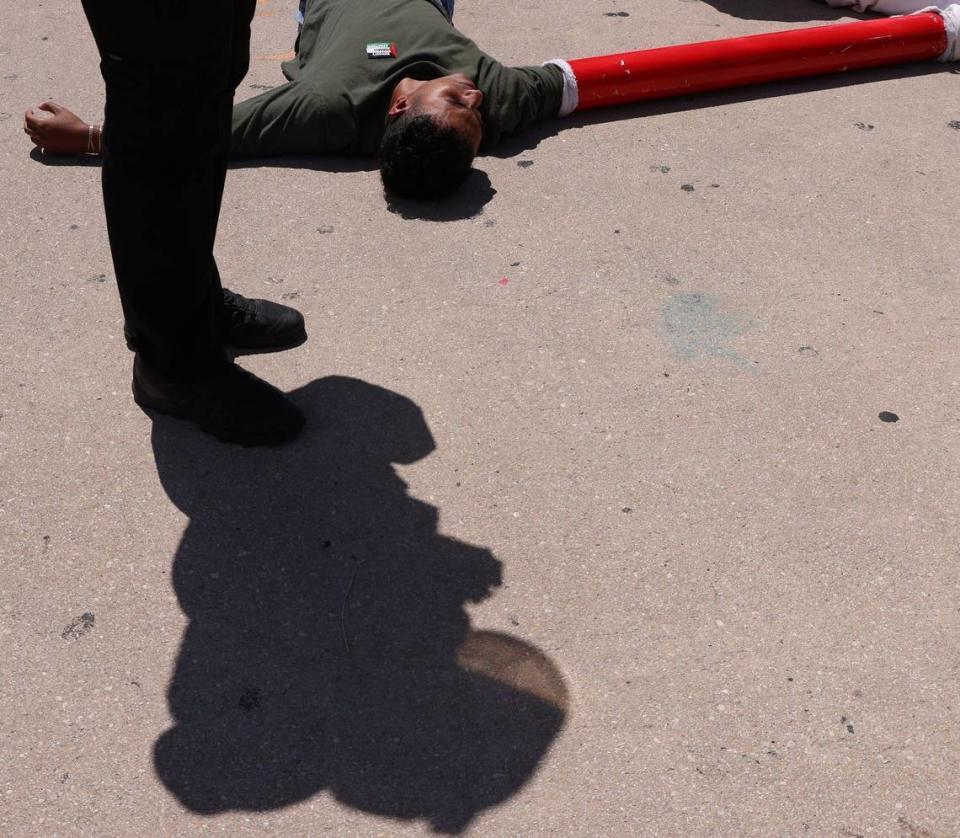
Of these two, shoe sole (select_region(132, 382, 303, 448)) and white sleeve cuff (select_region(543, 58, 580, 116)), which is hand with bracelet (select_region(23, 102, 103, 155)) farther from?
white sleeve cuff (select_region(543, 58, 580, 116))

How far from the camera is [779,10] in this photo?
459 cm

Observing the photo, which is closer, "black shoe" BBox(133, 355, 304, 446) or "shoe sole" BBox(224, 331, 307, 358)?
"black shoe" BBox(133, 355, 304, 446)

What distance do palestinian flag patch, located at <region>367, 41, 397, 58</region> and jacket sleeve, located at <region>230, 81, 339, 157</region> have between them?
25 cm

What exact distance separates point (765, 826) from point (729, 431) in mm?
971

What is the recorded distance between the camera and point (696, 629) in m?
2.02

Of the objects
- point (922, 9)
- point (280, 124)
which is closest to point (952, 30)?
point (922, 9)

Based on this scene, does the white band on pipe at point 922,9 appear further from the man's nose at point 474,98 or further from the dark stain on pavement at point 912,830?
the dark stain on pavement at point 912,830

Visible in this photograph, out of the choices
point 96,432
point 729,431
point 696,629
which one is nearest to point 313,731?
point 696,629

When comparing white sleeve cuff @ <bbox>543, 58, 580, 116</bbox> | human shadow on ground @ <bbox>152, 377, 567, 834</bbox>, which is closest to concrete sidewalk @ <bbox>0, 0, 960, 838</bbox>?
human shadow on ground @ <bbox>152, 377, 567, 834</bbox>

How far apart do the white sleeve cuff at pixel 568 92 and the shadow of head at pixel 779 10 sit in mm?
1241

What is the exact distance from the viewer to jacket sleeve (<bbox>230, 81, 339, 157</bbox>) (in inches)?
134

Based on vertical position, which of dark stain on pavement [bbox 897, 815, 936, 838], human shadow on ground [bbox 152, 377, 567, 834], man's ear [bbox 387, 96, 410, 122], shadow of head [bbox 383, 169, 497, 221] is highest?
man's ear [bbox 387, 96, 410, 122]

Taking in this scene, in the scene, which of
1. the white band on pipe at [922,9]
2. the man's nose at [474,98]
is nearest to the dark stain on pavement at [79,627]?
the man's nose at [474,98]

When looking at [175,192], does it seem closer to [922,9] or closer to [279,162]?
[279,162]
